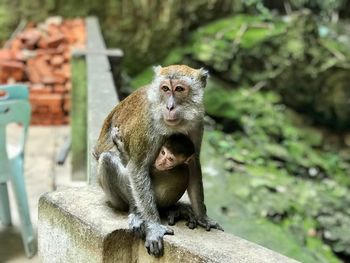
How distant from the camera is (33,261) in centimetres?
482

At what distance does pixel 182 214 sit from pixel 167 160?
35 cm

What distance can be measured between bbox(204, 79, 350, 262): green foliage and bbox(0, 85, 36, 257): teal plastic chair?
6.43 feet

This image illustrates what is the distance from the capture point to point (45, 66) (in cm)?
842

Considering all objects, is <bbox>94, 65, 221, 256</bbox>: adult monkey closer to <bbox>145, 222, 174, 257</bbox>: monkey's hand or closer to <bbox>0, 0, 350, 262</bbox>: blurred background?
<bbox>145, 222, 174, 257</bbox>: monkey's hand

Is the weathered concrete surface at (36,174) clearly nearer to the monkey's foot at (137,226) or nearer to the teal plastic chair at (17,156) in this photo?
the teal plastic chair at (17,156)

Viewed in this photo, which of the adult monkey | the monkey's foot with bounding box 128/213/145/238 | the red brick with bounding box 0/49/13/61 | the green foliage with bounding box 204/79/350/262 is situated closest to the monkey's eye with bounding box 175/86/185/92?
the adult monkey

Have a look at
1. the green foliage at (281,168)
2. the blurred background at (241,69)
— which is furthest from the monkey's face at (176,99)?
the blurred background at (241,69)

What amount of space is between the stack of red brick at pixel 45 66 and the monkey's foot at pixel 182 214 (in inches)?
207

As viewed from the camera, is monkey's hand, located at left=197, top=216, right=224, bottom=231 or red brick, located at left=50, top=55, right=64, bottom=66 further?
red brick, located at left=50, top=55, right=64, bottom=66

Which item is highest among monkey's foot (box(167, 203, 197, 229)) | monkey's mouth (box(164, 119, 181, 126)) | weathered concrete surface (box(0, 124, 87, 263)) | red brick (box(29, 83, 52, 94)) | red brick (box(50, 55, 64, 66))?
monkey's mouth (box(164, 119, 181, 126))

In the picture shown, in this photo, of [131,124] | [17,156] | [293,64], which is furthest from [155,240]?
[293,64]

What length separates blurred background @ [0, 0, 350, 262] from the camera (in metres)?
8.02

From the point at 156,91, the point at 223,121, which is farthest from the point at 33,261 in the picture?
the point at 223,121

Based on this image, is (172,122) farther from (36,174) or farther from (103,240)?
(36,174)
